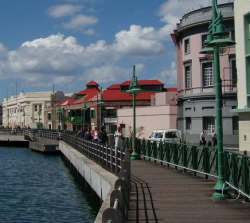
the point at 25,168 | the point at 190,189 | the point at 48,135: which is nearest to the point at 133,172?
the point at 190,189

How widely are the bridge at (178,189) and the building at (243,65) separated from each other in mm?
6508

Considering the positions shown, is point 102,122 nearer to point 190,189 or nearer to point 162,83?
point 162,83

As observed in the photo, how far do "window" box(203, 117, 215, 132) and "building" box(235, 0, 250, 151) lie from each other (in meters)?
20.6

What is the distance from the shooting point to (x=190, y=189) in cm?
1658

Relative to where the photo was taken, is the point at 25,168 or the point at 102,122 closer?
the point at 25,168

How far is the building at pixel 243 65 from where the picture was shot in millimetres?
29938

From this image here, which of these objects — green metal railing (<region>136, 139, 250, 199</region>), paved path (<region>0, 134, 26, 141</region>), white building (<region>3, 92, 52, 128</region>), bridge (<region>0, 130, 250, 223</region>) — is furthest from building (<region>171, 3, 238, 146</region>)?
white building (<region>3, 92, 52, 128</region>)

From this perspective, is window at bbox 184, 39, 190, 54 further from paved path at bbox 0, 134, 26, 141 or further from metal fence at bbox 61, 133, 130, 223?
paved path at bbox 0, 134, 26, 141

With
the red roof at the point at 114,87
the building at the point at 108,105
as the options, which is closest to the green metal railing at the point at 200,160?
the building at the point at 108,105

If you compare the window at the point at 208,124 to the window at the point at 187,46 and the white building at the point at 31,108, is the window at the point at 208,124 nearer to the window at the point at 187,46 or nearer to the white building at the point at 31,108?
the window at the point at 187,46

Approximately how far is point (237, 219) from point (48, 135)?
62184 mm

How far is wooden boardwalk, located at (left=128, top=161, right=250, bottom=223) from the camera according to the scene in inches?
460

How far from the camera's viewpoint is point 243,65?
30219mm

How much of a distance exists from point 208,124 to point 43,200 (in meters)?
Answer: 30.6
